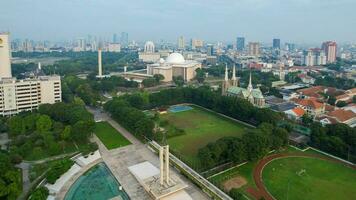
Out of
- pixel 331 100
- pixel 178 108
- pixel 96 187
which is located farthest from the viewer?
pixel 331 100

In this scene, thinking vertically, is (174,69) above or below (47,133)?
above

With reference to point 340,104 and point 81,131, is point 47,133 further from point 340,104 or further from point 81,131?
point 340,104

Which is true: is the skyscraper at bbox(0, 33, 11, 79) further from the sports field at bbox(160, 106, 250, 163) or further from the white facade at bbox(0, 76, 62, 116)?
the sports field at bbox(160, 106, 250, 163)

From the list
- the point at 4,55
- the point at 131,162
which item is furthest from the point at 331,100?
the point at 4,55

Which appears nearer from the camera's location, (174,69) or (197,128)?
(197,128)

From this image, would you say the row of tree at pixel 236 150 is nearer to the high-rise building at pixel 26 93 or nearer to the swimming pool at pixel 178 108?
the swimming pool at pixel 178 108

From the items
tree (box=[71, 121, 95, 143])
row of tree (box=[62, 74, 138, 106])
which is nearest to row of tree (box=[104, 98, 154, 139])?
tree (box=[71, 121, 95, 143])
